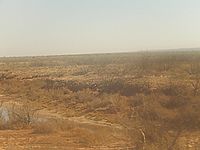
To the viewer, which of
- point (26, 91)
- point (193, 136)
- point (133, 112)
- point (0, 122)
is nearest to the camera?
point (193, 136)

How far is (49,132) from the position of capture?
16953mm

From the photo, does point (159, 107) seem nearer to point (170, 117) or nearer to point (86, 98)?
point (170, 117)

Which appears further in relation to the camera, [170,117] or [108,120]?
[108,120]

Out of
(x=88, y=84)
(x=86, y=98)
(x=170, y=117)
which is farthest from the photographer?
(x=88, y=84)

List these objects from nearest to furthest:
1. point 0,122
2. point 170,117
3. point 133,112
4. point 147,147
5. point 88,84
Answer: point 147,147 → point 170,117 → point 0,122 → point 133,112 → point 88,84

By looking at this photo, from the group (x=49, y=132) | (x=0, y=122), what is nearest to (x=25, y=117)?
(x=0, y=122)

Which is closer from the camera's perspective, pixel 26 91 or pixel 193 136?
pixel 193 136

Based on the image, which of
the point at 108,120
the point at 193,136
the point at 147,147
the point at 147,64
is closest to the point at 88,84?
the point at 108,120

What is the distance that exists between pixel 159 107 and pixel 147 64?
80.9 ft

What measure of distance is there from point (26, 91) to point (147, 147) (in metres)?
24.6

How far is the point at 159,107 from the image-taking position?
19906 millimetres

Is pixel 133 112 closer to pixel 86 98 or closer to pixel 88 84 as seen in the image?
pixel 86 98

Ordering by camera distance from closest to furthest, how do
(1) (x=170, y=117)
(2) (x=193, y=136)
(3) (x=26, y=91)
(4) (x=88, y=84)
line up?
(2) (x=193, y=136) < (1) (x=170, y=117) < (4) (x=88, y=84) < (3) (x=26, y=91)

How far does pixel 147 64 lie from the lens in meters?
44.3
